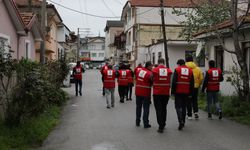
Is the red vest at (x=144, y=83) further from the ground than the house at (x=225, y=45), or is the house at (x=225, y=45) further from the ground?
the house at (x=225, y=45)

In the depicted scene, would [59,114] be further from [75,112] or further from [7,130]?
[7,130]

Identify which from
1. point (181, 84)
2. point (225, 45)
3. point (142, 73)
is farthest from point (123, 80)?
point (181, 84)

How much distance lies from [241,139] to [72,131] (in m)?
4.11

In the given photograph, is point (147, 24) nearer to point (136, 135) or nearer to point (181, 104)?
point (181, 104)

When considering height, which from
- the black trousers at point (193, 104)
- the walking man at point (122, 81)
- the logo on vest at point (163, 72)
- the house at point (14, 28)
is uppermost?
the house at point (14, 28)

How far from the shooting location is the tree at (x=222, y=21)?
46.7 feet

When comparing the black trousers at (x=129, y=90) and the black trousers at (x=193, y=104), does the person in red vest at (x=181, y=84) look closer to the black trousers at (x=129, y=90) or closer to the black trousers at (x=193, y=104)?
the black trousers at (x=193, y=104)

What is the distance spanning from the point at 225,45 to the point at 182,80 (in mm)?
8776

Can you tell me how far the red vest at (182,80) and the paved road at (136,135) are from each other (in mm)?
1013

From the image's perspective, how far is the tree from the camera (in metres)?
14.2

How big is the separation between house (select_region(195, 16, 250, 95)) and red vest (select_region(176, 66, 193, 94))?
3.85 meters

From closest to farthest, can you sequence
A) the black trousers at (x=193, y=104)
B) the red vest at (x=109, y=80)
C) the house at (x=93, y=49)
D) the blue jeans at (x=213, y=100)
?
the black trousers at (x=193, y=104), the blue jeans at (x=213, y=100), the red vest at (x=109, y=80), the house at (x=93, y=49)

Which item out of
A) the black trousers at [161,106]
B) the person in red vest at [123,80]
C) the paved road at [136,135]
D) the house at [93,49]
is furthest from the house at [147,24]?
the house at [93,49]

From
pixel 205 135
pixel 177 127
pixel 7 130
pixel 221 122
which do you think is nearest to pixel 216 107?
pixel 221 122
